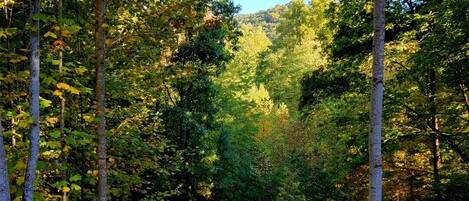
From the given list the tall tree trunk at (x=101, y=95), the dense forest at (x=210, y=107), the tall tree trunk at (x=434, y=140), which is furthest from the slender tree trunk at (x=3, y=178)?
the tall tree trunk at (x=434, y=140)

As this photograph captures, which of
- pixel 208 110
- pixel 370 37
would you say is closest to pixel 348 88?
pixel 370 37

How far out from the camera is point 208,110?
1662 centimetres

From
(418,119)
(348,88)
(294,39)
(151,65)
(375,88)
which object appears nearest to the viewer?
(375,88)

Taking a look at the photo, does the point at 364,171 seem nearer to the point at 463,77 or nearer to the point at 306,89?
the point at 306,89

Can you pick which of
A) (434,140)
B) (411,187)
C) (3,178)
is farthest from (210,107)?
(3,178)

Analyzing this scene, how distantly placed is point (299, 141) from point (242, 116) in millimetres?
5131

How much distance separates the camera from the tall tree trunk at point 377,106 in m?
4.72

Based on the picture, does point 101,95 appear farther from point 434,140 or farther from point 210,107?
point 210,107

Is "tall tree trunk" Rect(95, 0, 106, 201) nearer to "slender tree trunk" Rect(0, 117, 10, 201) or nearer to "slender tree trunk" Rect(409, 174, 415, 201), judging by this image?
"slender tree trunk" Rect(0, 117, 10, 201)

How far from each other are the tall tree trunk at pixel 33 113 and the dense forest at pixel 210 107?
0.01 meters

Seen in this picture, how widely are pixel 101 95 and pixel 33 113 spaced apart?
4.08ft

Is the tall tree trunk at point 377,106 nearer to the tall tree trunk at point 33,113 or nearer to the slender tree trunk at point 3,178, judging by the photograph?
the tall tree trunk at point 33,113

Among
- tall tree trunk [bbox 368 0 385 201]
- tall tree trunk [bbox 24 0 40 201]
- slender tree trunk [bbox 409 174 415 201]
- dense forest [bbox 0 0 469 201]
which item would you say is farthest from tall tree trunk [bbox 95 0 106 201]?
slender tree trunk [bbox 409 174 415 201]

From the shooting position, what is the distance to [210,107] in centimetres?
1664
